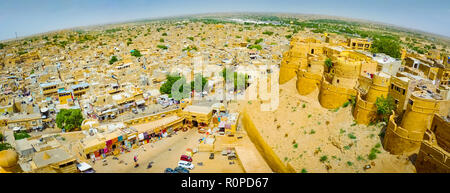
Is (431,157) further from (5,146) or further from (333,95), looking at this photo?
(5,146)

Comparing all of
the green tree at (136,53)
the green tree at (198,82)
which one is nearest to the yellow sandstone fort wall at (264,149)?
the green tree at (198,82)

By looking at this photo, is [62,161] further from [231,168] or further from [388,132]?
[388,132]

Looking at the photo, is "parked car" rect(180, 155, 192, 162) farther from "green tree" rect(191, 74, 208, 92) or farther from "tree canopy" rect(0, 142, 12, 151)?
"green tree" rect(191, 74, 208, 92)

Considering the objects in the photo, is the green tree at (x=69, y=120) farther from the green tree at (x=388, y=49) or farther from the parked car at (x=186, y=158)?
the green tree at (x=388, y=49)

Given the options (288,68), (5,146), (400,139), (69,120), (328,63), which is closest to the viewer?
(400,139)

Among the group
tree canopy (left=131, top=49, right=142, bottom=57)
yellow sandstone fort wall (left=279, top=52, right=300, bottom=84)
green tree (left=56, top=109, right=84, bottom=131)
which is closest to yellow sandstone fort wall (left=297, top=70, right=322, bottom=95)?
yellow sandstone fort wall (left=279, top=52, right=300, bottom=84)

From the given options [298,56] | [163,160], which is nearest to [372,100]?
[298,56]
